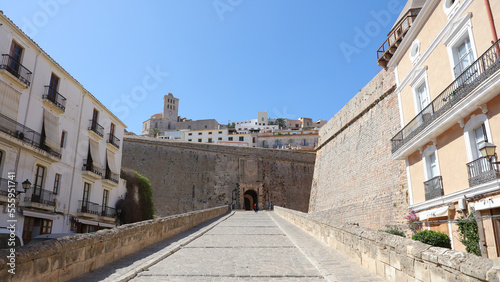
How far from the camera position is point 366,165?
19422 millimetres

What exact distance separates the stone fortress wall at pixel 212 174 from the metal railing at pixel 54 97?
1905cm

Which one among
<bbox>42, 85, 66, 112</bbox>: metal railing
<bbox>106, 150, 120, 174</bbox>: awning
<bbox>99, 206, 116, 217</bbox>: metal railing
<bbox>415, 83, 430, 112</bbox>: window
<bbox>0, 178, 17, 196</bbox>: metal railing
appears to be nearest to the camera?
<bbox>415, 83, 430, 112</bbox>: window

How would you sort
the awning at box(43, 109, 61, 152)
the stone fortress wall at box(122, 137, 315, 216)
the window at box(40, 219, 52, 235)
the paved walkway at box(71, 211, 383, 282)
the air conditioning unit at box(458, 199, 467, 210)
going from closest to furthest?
the paved walkway at box(71, 211, 383, 282), the air conditioning unit at box(458, 199, 467, 210), the window at box(40, 219, 52, 235), the awning at box(43, 109, 61, 152), the stone fortress wall at box(122, 137, 315, 216)

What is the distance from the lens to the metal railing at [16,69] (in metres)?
14.4

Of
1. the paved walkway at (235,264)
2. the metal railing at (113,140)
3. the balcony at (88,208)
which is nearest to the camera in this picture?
the paved walkway at (235,264)

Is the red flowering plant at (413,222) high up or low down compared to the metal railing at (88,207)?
down

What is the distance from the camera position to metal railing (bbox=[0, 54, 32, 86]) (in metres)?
14.4

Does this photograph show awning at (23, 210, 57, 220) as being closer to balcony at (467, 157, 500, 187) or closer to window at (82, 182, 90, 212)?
window at (82, 182, 90, 212)

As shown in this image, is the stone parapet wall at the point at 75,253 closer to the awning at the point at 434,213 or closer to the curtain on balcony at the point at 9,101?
the awning at the point at 434,213

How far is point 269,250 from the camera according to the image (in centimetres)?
855

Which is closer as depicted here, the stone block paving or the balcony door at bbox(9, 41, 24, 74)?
the stone block paving

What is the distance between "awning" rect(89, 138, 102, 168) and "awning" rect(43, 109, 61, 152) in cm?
343

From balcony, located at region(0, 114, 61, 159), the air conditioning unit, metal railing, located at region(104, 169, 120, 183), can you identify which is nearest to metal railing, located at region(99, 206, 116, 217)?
metal railing, located at region(104, 169, 120, 183)

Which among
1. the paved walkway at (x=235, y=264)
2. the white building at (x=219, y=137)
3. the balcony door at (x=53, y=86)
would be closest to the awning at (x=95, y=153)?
the balcony door at (x=53, y=86)
